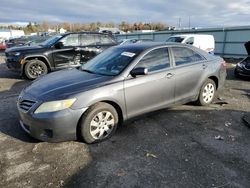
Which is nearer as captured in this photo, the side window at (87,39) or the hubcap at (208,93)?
A: the hubcap at (208,93)

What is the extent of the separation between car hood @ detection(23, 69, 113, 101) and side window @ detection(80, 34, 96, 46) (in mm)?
5751

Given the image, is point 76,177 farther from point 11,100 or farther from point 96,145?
point 11,100

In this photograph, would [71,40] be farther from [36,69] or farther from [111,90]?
[111,90]

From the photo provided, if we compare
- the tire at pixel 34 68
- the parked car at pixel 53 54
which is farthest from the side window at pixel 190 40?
the tire at pixel 34 68

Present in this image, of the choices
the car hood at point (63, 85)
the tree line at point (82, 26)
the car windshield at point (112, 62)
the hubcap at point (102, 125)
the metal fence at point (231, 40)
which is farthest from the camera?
the tree line at point (82, 26)

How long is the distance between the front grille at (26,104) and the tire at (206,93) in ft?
11.9

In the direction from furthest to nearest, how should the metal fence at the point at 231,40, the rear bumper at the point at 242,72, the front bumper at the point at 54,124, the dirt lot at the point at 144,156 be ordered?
1. the metal fence at the point at 231,40
2. the rear bumper at the point at 242,72
3. the front bumper at the point at 54,124
4. the dirt lot at the point at 144,156

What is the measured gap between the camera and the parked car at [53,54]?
9.30 metres

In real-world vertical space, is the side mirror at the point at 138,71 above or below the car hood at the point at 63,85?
above

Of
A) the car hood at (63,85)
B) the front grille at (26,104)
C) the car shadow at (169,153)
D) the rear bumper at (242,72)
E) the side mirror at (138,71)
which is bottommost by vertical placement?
the car shadow at (169,153)

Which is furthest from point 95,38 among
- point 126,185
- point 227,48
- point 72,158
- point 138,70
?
point 227,48

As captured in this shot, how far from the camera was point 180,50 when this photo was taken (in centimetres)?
531

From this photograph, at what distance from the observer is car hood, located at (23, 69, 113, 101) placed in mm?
3867

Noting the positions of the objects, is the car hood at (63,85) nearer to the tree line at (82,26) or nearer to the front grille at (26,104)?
the front grille at (26,104)
